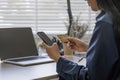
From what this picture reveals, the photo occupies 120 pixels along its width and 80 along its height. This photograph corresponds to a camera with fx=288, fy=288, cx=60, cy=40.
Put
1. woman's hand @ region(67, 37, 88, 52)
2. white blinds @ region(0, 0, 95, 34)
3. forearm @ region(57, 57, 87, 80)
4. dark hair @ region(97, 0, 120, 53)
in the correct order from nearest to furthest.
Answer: dark hair @ region(97, 0, 120, 53) < forearm @ region(57, 57, 87, 80) < woman's hand @ region(67, 37, 88, 52) < white blinds @ region(0, 0, 95, 34)

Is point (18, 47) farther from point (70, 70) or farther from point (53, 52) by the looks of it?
point (70, 70)

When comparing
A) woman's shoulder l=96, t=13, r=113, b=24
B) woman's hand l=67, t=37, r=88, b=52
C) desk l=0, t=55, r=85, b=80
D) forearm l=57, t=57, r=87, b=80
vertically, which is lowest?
desk l=0, t=55, r=85, b=80

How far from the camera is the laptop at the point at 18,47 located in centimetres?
184

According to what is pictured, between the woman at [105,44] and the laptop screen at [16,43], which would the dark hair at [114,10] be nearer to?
the woman at [105,44]

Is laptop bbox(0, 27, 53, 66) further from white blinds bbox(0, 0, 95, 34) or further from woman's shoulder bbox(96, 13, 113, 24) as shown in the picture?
woman's shoulder bbox(96, 13, 113, 24)

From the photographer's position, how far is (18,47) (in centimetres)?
191

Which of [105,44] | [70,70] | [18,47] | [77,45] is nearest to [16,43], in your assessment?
[18,47]

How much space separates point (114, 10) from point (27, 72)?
61cm

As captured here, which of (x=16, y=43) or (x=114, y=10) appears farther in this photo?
(x=16, y=43)

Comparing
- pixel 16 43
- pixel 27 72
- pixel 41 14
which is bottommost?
pixel 27 72

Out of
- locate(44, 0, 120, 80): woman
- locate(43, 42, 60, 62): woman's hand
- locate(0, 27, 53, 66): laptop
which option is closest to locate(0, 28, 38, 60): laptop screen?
locate(0, 27, 53, 66): laptop

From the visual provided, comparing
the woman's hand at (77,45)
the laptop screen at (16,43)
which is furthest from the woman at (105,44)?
the laptop screen at (16,43)

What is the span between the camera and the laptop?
72.4 inches

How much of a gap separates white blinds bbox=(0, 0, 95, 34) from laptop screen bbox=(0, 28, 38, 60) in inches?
21.2
